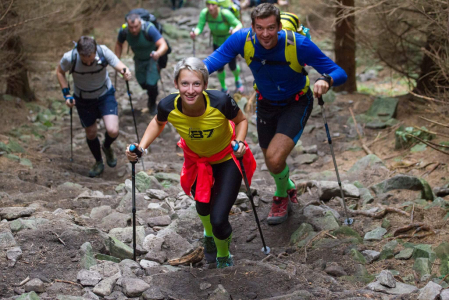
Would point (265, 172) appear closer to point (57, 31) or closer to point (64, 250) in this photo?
point (64, 250)

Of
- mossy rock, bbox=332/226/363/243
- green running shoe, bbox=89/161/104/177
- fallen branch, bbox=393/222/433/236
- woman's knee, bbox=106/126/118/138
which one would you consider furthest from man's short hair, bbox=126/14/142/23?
fallen branch, bbox=393/222/433/236

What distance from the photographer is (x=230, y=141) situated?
4949 millimetres

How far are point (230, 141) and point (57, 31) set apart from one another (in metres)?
10.1

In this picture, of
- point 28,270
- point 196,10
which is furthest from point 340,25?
point 196,10

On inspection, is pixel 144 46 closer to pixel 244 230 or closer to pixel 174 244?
pixel 244 230

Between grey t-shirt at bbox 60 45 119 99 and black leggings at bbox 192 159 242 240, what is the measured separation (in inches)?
154

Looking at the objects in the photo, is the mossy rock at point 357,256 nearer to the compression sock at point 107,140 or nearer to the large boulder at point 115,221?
the large boulder at point 115,221

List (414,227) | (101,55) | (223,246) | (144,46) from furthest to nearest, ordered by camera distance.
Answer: (144,46)
(101,55)
(414,227)
(223,246)

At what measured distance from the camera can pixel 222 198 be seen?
15.6 ft

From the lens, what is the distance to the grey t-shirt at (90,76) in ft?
26.0

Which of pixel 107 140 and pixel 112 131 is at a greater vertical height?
pixel 112 131

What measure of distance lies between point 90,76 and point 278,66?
3.87 meters

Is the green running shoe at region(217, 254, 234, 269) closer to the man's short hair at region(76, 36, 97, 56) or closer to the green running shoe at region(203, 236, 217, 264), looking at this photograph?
the green running shoe at region(203, 236, 217, 264)

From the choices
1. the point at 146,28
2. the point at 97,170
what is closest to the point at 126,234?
the point at 97,170
